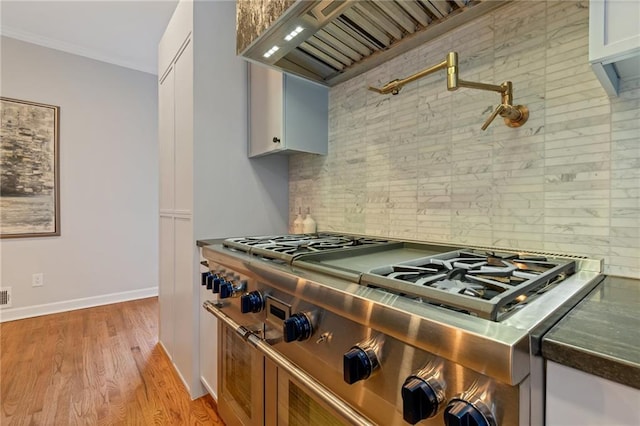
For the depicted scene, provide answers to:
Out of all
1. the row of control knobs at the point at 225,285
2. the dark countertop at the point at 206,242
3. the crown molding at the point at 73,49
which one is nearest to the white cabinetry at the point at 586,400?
the row of control knobs at the point at 225,285

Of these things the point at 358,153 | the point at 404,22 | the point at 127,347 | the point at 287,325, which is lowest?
the point at 127,347

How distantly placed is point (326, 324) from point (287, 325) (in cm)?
11

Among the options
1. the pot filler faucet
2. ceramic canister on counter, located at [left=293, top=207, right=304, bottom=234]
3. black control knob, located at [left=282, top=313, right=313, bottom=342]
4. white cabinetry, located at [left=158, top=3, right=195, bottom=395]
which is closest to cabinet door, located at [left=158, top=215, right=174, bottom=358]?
white cabinetry, located at [left=158, top=3, right=195, bottom=395]

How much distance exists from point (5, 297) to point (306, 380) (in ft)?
11.8

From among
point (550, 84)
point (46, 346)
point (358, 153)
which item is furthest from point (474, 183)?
point (46, 346)

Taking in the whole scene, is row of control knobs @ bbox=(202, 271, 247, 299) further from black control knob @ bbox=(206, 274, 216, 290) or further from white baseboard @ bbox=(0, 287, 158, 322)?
white baseboard @ bbox=(0, 287, 158, 322)

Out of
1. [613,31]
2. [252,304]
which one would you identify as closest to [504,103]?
[613,31]

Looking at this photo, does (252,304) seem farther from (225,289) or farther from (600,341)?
(600,341)

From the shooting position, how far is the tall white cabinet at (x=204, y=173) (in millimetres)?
1691

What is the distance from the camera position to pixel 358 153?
1.63m

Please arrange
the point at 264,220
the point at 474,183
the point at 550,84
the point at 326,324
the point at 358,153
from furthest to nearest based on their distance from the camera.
Answer: the point at 264,220, the point at 358,153, the point at 474,183, the point at 550,84, the point at 326,324

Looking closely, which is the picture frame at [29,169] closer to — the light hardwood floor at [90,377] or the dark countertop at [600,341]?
the light hardwood floor at [90,377]

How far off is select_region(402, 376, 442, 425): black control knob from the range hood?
3.50 feet

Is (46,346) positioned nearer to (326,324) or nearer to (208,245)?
(208,245)
